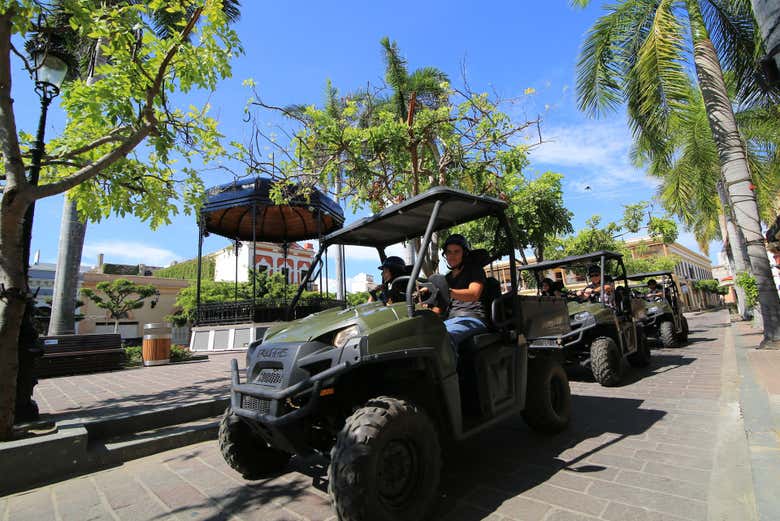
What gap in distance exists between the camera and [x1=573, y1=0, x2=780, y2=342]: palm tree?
8.59 metres

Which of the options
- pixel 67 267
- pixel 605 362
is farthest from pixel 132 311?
pixel 605 362

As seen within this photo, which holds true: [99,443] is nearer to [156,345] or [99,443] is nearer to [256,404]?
[256,404]

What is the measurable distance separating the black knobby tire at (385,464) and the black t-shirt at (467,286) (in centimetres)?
141

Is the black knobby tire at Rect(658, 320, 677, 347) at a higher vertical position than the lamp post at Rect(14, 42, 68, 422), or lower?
lower

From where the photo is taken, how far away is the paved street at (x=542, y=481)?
2500 mm

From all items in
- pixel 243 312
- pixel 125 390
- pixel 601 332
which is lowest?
pixel 125 390

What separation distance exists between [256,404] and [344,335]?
690mm

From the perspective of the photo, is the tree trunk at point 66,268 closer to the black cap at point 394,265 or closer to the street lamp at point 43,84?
the street lamp at point 43,84

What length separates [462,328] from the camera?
335 cm

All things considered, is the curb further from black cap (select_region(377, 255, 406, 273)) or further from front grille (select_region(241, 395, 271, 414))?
black cap (select_region(377, 255, 406, 273))

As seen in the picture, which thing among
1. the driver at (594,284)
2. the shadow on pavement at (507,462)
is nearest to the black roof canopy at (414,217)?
the shadow on pavement at (507,462)

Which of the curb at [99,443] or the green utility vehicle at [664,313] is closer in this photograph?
the curb at [99,443]

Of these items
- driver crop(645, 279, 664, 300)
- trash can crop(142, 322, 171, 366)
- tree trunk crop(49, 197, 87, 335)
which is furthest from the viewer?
trash can crop(142, 322, 171, 366)

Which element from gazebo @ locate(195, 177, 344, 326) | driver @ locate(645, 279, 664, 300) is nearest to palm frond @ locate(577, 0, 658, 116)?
driver @ locate(645, 279, 664, 300)
